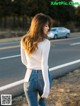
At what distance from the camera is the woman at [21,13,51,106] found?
464cm

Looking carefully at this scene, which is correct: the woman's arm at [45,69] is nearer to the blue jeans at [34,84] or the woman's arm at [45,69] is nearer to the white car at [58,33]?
the blue jeans at [34,84]

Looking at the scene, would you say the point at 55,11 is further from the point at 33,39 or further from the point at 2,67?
the point at 33,39

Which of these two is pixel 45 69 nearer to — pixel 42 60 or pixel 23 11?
pixel 42 60

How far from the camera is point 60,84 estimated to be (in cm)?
904

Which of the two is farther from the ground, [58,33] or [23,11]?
[58,33]

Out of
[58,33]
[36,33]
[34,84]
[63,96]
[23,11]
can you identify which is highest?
[36,33]

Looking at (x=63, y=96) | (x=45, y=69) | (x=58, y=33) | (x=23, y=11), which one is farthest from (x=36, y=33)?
(x=23, y=11)

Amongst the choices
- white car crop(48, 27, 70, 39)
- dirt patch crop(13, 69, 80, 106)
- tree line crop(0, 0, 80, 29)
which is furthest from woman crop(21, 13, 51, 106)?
tree line crop(0, 0, 80, 29)

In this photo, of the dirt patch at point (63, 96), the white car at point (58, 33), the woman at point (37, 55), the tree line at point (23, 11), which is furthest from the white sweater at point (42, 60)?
the tree line at point (23, 11)

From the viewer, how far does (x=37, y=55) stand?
471 centimetres

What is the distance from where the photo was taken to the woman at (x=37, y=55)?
15.2ft

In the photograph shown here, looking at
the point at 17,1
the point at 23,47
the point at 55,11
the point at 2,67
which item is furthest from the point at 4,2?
the point at 23,47

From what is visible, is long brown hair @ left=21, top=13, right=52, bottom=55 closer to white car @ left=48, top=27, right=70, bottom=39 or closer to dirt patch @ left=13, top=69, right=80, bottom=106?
dirt patch @ left=13, top=69, right=80, bottom=106

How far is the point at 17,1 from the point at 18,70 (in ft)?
126
